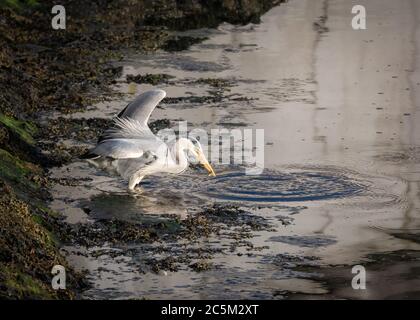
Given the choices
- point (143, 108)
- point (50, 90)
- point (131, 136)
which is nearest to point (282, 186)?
point (131, 136)

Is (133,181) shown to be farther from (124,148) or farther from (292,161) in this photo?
(292,161)

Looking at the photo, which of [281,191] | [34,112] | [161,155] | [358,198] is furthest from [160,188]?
[34,112]

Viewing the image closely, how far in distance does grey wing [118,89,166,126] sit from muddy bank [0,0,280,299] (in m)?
0.90

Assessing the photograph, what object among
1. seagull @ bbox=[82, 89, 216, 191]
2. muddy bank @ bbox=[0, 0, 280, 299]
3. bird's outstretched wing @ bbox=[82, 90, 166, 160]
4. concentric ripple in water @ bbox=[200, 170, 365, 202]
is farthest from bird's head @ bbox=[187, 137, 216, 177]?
muddy bank @ bbox=[0, 0, 280, 299]

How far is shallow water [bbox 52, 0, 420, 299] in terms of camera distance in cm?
1134

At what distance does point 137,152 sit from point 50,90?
4733 millimetres

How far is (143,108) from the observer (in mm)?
14664

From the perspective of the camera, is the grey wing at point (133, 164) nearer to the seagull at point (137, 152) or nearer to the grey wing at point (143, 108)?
the seagull at point (137, 152)

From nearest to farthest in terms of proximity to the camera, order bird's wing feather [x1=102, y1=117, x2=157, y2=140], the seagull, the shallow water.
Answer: the shallow water
the seagull
bird's wing feather [x1=102, y1=117, x2=157, y2=140]

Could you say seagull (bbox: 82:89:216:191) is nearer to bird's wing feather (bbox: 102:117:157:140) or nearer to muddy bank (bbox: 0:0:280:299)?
bird's wing feather (bbox: 102:117:157:140)

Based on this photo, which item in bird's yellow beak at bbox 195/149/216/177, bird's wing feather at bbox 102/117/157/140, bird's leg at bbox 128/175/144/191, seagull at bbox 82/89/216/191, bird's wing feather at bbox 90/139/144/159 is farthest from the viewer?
bird's yellow beak at bbox 195/149/216/177

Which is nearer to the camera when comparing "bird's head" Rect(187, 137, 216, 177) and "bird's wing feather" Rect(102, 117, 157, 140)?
"bird's wing feather" Rect(102, 117, 157, 140)

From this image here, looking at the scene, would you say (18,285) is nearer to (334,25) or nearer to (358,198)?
(358,198)

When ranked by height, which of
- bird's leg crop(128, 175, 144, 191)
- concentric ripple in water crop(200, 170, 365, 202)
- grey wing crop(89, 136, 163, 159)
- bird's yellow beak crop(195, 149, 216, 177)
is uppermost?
grey wing crop(89, 136, 163, 159)
